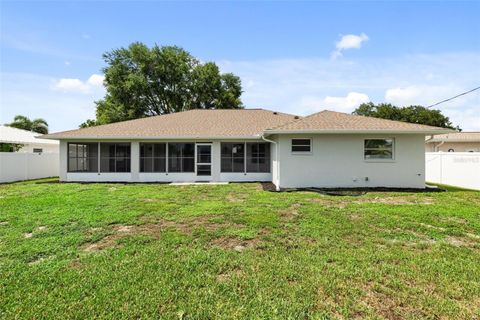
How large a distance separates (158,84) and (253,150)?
23527 millimetres

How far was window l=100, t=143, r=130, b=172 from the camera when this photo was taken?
1491 cm

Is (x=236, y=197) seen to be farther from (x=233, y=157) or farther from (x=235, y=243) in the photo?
(x=233, y=157)

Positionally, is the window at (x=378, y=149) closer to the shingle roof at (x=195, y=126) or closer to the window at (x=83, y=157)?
the shingle roof at (x=195, y=126)

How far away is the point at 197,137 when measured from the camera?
45.7 feet

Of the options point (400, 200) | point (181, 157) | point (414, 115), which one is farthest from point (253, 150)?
point (414, 115)

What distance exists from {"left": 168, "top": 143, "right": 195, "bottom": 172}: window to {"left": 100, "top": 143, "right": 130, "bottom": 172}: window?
7.90 feet

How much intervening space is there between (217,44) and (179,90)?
17.1m

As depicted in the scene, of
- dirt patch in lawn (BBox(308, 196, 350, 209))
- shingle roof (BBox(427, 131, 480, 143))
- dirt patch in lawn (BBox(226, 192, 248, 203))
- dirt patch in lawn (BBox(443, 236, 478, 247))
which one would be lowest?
dirt patch in lawn (BBox(443, 236, 478, 247))

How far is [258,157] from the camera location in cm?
1458

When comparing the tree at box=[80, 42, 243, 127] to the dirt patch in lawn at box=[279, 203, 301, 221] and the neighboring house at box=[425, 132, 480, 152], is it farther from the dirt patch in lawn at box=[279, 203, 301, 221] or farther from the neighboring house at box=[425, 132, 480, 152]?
the dirt patch in lawn at box=[279, 203, 301, 221]

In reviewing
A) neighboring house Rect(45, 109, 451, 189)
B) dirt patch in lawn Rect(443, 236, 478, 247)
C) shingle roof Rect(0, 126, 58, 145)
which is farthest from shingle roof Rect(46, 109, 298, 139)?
dirt patch in lawn Rect(443, 236, 478, 247)

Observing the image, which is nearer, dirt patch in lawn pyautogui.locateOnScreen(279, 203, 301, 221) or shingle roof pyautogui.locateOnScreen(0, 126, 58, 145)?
dirt patch in lawn pyautogui.locateOnScreen(279, 203, 301, 221)

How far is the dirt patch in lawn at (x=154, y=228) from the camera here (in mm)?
4829

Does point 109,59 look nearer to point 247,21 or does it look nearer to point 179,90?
point 179,90
